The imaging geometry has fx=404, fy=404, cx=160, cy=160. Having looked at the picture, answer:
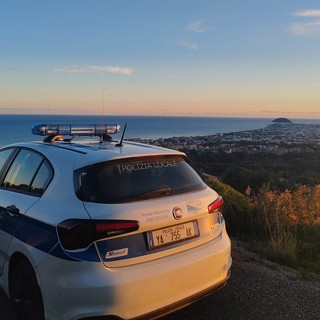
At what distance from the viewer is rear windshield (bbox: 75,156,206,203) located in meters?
3.04

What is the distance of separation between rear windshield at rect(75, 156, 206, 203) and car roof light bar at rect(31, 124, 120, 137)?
1233 millimetres

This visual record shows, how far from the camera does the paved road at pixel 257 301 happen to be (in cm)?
374

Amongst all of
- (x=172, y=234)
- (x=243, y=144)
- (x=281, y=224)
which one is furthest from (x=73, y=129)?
(x=243, y=144)

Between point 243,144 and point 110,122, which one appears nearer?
point 110,122

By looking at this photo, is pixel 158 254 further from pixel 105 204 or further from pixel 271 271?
pixel 271 271

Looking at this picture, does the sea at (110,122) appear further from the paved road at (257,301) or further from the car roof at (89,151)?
the paved road at (257,301)

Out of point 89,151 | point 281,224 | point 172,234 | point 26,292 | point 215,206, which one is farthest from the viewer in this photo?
point 281,224

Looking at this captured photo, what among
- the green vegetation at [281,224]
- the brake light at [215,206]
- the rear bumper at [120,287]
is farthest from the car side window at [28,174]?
the green vegetation at [281,224]

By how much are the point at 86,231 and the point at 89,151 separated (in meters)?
0.85

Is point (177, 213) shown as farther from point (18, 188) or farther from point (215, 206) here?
point (18, 188)

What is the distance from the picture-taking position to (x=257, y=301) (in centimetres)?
405

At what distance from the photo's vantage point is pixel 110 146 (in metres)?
3.78

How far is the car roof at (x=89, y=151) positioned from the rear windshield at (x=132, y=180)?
2.4 inches

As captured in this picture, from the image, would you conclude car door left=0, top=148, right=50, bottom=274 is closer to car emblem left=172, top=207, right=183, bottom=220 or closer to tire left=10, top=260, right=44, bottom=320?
tire left=10, top=260, right=44, bottom=320
